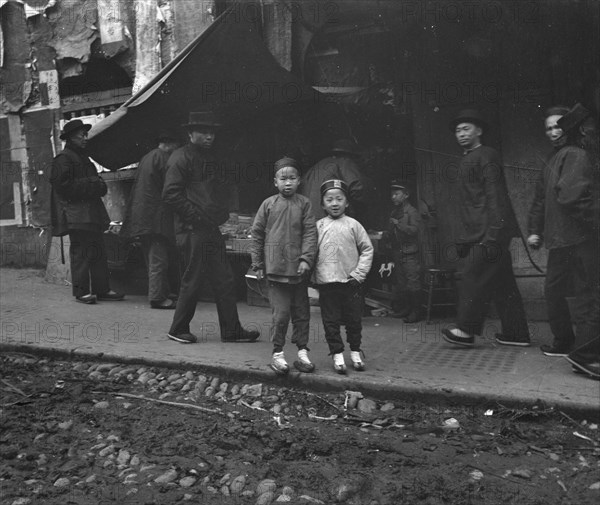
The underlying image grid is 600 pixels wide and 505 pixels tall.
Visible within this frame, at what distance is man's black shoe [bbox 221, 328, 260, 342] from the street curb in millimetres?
746

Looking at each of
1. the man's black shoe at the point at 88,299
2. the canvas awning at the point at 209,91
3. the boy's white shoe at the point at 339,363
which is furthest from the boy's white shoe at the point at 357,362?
the man's black shoe at the point at 88,299

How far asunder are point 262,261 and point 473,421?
6.09ft

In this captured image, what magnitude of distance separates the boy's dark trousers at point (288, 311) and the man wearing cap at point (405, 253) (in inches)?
94.9

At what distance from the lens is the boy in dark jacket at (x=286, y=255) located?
476cm

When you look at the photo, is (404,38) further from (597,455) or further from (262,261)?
(597,455)

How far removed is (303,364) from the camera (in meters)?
4.79

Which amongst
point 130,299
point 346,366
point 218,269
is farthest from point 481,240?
point 130,299

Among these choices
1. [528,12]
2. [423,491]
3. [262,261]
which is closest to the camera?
[423,491]

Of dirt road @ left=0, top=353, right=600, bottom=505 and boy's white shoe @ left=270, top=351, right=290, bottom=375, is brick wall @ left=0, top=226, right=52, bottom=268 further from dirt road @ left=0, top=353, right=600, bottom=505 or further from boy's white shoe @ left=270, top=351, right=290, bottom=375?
boy's white shoe @ left=270, top=351, right=290, bottom=375

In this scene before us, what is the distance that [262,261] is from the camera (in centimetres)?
488

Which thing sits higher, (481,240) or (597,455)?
(481,240)

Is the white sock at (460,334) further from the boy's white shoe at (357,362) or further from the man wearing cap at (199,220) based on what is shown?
the man wearing cap at (199,220)

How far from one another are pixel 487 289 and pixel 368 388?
5.40 ft

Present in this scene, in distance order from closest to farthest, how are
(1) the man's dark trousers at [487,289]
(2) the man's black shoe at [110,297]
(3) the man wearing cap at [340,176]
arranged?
(1) the man's dark trousers at [487,289] < (3) the man wearing cap at [340,176] < (2) the man's black shoe at [110,297]
